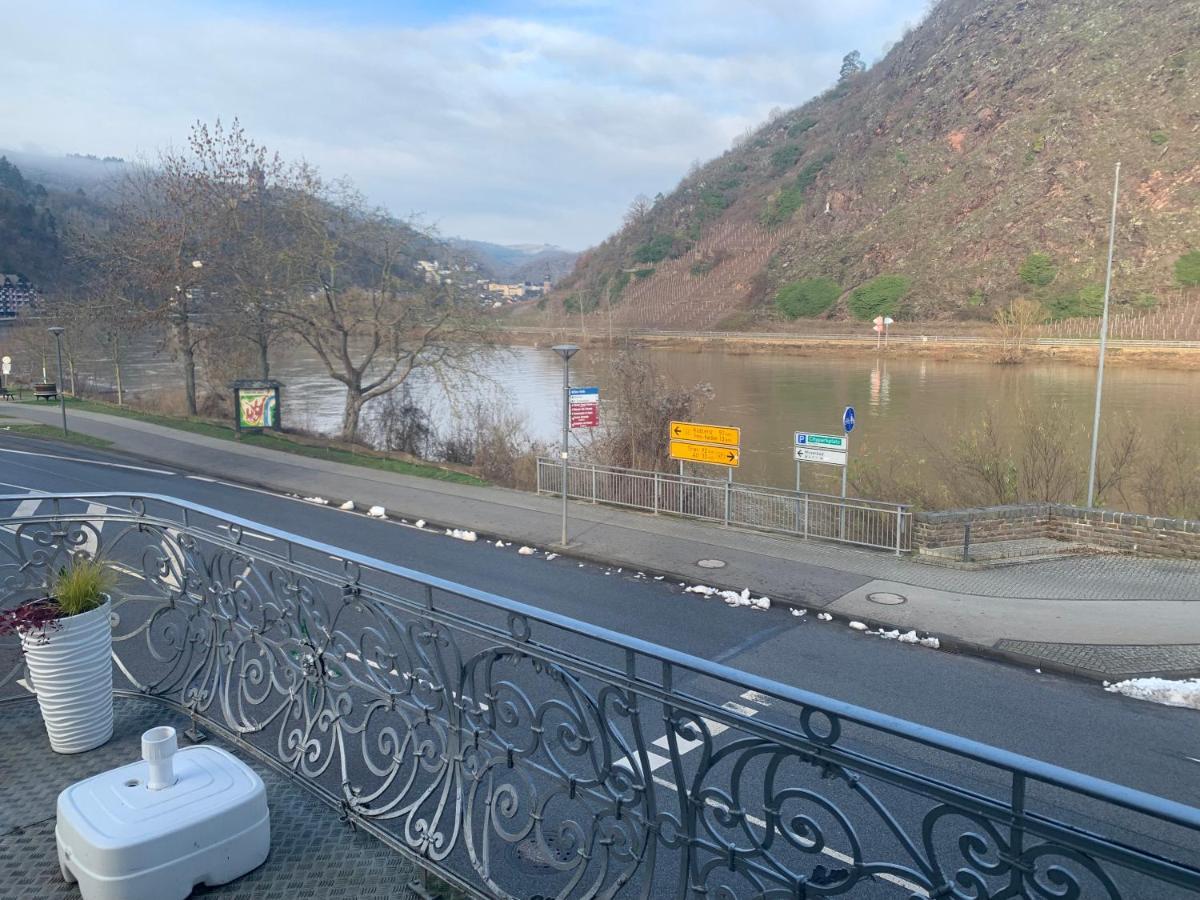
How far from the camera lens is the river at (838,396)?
25.5 metres

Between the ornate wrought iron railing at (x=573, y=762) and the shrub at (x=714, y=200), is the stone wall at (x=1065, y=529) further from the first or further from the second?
the shrub at (x=714, y=200)

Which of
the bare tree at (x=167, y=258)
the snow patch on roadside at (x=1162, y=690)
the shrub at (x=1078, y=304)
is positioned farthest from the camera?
the shrub at (x=1078, y=304)

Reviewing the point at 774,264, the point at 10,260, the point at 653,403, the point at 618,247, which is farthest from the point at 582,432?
the point at 618,247

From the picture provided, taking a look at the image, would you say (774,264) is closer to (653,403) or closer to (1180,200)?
(1180,200)

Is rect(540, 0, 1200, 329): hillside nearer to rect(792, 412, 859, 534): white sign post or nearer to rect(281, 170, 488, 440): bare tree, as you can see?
rect(281, 170, 488, 440): bare tree

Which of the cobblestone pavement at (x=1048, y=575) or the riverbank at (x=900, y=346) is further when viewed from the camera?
the riverbank at (x=900, y=346)

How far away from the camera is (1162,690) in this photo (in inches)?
336

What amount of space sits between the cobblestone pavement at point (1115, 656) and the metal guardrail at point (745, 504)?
4.47 m

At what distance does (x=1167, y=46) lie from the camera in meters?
79.2

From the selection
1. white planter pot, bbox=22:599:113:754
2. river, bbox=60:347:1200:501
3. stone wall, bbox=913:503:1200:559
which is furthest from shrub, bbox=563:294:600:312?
white planter pot, bbox=22:599:113:754

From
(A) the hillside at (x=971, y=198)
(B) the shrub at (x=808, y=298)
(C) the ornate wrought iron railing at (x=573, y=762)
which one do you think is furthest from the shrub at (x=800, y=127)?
(C) the ornate wrought iron railing at (x=573, y=762)

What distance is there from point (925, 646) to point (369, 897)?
8.24 m

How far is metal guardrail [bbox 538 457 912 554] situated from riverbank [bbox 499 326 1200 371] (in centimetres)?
2021

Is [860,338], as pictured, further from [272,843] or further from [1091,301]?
[272,843]
